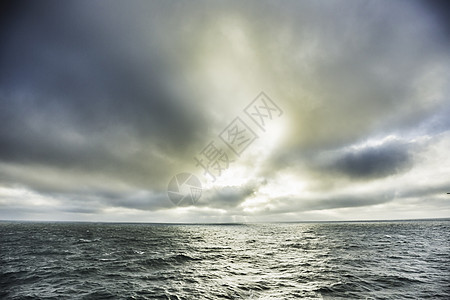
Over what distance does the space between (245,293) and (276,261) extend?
16031mm

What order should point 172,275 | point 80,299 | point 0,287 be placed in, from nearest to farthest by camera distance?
point 80,299 → point 0,287 → point 172,275

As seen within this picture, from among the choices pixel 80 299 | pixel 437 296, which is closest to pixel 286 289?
pixel 437 296

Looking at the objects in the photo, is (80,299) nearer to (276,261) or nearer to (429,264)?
(276,261)

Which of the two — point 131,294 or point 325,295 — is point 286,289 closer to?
point 325,295

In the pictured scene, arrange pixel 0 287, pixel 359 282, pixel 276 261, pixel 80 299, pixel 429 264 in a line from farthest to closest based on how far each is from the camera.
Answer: pixel 276 261
pixel 429 264
pixel 359 282
pixel 0 287
pixel 80 299

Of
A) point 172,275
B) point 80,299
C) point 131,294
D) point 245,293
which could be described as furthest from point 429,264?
point 80,299

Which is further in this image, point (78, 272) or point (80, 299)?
point (78, 272)

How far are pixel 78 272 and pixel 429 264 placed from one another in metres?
47.3

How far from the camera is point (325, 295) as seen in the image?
18203 millimetres

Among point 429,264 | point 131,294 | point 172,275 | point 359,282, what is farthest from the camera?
point 429,264

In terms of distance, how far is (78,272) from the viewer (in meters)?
26.0

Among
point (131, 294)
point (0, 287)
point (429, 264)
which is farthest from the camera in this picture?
point (429, 264)

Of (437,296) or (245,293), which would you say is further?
(245,293)

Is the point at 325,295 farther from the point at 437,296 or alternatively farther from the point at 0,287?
the point at 0,287
